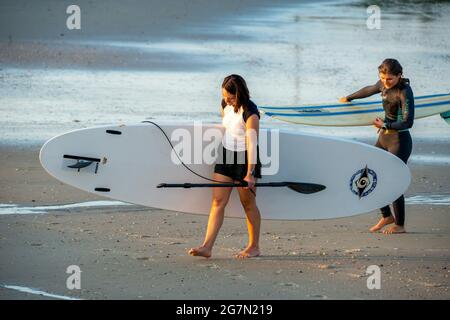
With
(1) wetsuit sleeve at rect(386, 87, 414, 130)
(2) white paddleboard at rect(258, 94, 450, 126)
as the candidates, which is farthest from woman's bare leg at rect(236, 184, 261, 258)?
(2) white paddleboard at rect(258, 94, 450, 126)

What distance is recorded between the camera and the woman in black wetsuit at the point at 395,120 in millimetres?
9820

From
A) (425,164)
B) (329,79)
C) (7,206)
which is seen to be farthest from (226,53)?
(7,206)

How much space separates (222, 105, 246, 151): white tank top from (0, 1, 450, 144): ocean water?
5.33m

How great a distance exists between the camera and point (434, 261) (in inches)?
352

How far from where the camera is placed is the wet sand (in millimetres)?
8039

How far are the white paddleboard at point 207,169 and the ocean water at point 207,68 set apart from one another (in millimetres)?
4248

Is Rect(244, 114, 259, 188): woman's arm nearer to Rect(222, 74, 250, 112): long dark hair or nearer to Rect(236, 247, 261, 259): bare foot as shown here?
Rect(222, 74, 250, 112): long dark hair

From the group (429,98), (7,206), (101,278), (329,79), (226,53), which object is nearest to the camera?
(101,278)

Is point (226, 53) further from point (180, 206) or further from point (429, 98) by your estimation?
point (180, 206)

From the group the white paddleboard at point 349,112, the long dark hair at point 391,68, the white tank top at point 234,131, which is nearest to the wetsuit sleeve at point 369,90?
the long dark hair at point 391,68

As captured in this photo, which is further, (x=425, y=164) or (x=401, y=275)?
(x=425, y=164)

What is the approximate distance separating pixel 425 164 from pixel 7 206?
15.5ft

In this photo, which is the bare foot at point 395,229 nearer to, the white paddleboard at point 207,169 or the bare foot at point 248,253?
the white paddleboard at point 207,169

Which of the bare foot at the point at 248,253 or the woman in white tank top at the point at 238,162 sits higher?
the woman in white tank top at the point at 238,162
